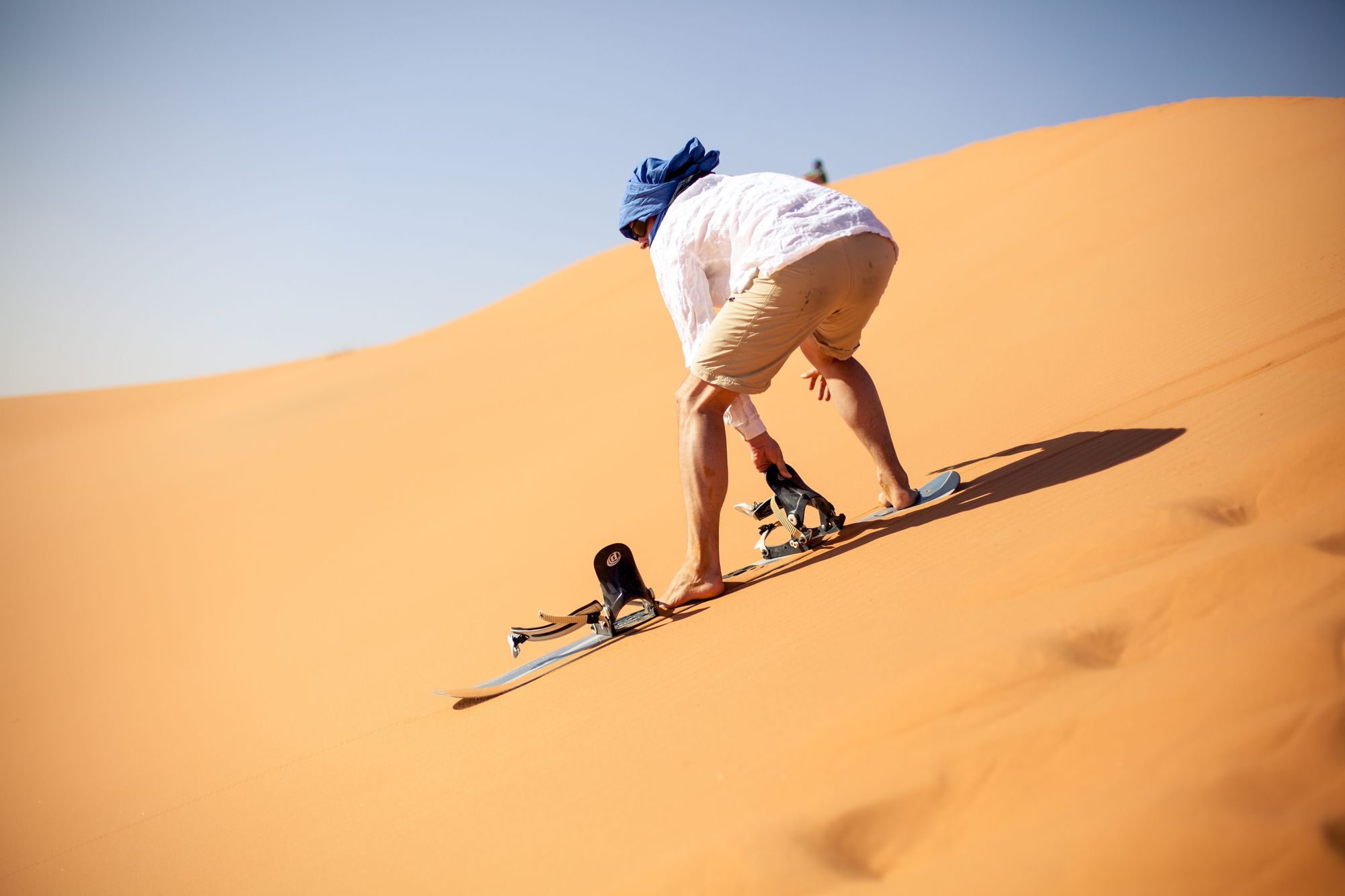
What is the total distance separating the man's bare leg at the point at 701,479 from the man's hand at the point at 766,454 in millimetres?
385

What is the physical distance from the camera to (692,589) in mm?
3508

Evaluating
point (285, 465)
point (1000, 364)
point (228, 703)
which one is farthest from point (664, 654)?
point (285, 465)

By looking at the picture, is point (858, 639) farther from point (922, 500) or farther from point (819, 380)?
point (819, 380)

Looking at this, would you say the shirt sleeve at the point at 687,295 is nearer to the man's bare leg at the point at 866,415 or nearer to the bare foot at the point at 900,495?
the man's bare leg at the point at 866,415

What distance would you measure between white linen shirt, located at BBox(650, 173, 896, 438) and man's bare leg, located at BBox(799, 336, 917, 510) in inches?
18.6

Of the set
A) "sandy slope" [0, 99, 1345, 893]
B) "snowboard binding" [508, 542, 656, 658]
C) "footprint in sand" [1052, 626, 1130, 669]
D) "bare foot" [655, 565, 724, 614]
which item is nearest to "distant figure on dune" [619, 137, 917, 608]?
"bare foot" [655, 565, 724, 614]

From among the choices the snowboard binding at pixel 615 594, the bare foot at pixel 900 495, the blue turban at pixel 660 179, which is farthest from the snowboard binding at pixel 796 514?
the blue turban at pixel 660 179

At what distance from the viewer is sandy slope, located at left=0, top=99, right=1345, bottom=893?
5.60 ft

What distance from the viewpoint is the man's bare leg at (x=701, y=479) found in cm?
338

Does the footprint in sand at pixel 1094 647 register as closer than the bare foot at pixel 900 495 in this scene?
Yes

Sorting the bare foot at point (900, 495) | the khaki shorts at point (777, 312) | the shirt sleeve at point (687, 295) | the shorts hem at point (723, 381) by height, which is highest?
the shirt sleeve at point (687, 295)

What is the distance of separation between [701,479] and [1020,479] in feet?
4.35

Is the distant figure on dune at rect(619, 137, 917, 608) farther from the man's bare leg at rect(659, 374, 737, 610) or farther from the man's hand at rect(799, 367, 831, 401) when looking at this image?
the man's hand at rect(799, 367, 831, 401)

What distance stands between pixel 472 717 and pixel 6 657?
5.32 m
